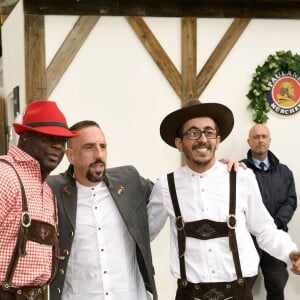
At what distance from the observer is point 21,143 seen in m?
2.24

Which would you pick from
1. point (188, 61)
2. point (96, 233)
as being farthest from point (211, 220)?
point (188, 61)

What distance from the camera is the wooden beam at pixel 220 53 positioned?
5.13m

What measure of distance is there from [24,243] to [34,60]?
2.99 meters

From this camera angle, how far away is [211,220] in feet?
8.37

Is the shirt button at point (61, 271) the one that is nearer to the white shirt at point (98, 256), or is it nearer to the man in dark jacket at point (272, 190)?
the white shirt at point (98, 256)

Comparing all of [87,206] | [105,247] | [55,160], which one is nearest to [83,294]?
[105,247]

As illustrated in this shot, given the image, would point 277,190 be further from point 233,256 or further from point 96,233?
point 96,233

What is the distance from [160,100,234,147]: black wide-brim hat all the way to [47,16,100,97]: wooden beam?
7.60 ft

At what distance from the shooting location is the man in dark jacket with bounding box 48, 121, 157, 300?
254 centimetres

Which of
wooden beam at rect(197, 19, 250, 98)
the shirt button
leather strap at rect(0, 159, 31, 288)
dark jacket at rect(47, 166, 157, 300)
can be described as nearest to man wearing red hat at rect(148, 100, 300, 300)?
dark jacket at rect(47, 166, 157, 300)

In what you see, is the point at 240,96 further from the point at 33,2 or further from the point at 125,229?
the point at 125,229

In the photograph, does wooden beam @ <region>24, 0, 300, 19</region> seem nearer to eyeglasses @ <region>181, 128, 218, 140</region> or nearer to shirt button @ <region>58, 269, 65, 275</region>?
eyeglasses @ <region>181, 128, 218, 140</region>

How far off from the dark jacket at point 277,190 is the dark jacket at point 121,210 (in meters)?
2.05

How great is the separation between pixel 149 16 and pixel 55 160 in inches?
123
